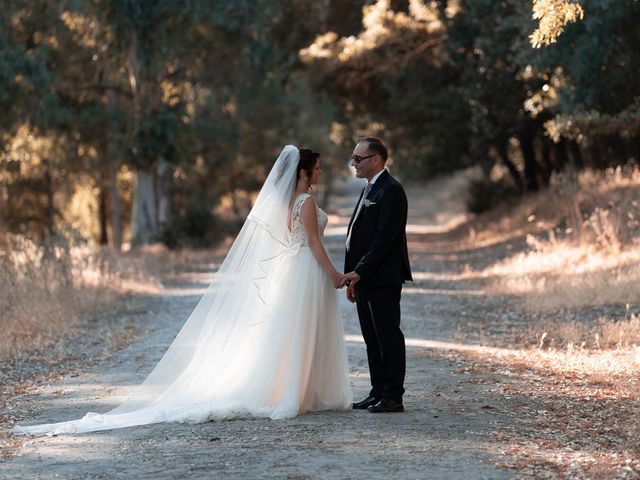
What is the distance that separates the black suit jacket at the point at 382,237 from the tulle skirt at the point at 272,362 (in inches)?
17.6

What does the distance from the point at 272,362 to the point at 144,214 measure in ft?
82.2

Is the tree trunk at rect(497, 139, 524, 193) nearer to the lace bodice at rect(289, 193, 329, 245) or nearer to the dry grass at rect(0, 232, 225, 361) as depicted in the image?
the dry grass at rect(0, 232, 225, 361)

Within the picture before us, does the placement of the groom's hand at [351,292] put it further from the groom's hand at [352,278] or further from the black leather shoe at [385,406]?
the black leather shoe at [385,406]

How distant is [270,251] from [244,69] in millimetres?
27297

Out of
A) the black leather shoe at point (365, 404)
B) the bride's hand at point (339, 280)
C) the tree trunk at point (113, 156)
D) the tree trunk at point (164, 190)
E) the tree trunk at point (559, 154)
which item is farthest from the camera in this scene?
the tree trunk at point (164, 190)

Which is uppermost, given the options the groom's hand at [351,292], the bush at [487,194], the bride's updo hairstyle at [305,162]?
the bush at [487,194]

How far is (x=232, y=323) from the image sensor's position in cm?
922

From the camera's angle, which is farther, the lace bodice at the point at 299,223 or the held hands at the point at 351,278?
the lace bodice at the point at 299,223

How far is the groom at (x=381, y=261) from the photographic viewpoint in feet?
28.8

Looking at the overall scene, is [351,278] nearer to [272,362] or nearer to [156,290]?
[272,362]

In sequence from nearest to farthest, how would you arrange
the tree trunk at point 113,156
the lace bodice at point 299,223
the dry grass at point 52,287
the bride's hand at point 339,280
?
the bride's hand at point 339,280 < the lace bodice at point 299,223 < the dry grass at point 52,287 < the tree trunk at point 113,156

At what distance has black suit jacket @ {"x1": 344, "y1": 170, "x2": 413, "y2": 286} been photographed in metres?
8.77

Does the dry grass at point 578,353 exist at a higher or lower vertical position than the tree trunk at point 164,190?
lower

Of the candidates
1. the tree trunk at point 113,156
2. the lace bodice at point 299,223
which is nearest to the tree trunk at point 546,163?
the tree trunk at point 113,156
